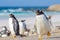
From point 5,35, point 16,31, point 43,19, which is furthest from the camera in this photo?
point 5,35

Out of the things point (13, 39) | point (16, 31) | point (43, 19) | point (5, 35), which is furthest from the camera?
point (5, 35)

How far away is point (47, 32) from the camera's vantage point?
12.0m

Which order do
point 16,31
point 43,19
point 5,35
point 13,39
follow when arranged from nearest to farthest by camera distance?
point 43,19 < point 13,39 < point 16,31 < point 5,35

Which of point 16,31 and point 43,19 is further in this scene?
point 16,31

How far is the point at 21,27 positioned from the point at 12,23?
11.0 ft

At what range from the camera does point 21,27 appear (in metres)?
17.5

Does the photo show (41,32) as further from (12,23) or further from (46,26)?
(12,23)

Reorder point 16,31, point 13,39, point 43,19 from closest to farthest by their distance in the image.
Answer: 1. point 43,19
2. point 13,39
3. point 16,31

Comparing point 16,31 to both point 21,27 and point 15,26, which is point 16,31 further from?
point 21,27

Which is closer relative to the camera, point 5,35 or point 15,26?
point 15,26

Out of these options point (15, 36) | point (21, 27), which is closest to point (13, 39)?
point (15, 36)

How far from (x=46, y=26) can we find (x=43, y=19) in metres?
0.46

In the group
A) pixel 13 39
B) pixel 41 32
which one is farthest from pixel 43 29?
pixel 13 39

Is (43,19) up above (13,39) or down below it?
above
